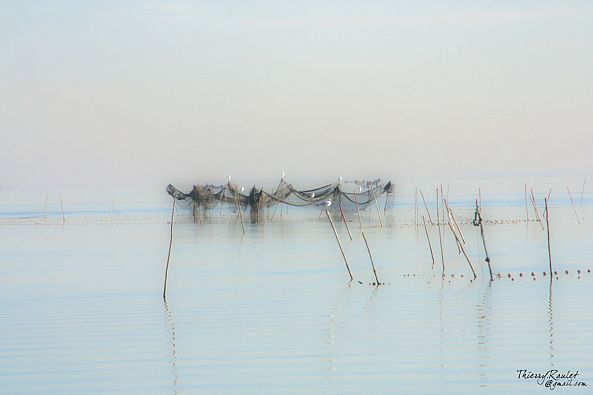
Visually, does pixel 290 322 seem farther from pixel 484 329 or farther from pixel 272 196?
pixel 272 196

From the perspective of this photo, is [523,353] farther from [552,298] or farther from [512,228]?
[512,228]

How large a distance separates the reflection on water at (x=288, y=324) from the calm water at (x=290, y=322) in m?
0.03

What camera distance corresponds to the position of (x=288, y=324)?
37.7ft

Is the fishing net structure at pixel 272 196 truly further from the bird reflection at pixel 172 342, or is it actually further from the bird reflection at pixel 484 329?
the bird reflection at pixel 172 342

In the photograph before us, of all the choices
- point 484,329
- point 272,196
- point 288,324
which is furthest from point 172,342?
point 272,196

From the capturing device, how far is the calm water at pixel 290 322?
8.76 metres

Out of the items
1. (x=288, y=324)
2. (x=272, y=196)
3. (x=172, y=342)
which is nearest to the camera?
(x=172, y=342)

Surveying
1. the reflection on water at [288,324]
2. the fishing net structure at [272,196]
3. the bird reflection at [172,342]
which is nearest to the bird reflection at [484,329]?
the reflection on water at [288,324]

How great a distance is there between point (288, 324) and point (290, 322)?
0.16 meters

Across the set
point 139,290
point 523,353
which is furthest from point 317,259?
point 523,353

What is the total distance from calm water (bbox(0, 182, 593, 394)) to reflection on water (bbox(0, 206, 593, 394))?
3cm

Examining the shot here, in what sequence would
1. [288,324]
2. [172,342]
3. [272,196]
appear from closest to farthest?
[172,342] < [288,324] < [272,196]

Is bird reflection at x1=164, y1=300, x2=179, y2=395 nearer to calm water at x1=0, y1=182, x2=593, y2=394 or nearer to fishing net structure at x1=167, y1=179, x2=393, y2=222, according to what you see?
calm water at x1=0, y1=182, x2=593, y2=394

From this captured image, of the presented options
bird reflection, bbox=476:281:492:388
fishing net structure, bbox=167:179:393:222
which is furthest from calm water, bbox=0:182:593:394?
fishing net structure, bbox=167:179:393:222
